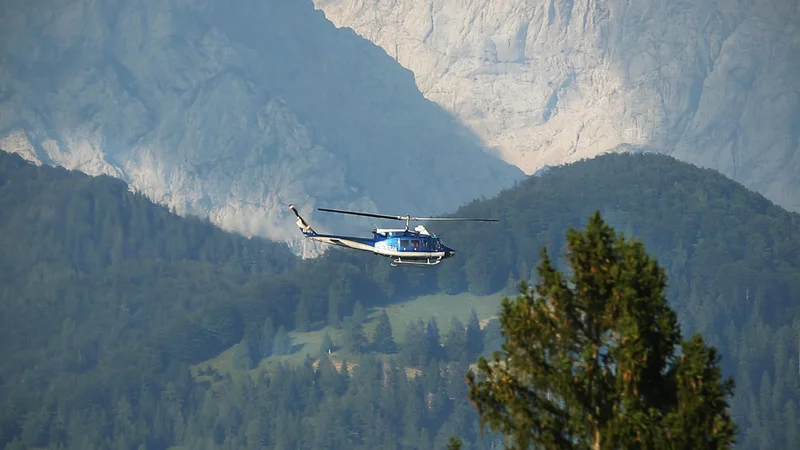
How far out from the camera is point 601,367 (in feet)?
211

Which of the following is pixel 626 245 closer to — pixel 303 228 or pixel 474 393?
pixel 474 393

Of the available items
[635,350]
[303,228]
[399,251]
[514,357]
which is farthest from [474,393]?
[303,228]

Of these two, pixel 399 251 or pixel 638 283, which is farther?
pixel 399 251

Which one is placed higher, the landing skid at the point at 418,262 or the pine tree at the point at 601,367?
the landing skid at the point at 418,262

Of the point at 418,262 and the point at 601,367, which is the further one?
the point at 418,262

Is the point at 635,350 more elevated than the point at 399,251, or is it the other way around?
the point at 399,251

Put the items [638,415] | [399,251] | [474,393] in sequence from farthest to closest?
[399,251] → [474,393] → [638,415]

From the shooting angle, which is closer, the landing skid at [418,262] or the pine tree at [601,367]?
the pine tree at [601,367]

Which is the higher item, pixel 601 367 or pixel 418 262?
pixel 418 262

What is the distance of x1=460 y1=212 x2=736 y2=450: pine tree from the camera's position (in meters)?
62.2

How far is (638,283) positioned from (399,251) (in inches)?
2076

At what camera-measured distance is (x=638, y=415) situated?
61.6m

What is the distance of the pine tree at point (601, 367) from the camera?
62250 mm

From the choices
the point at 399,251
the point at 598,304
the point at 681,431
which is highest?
the point at 399,251
